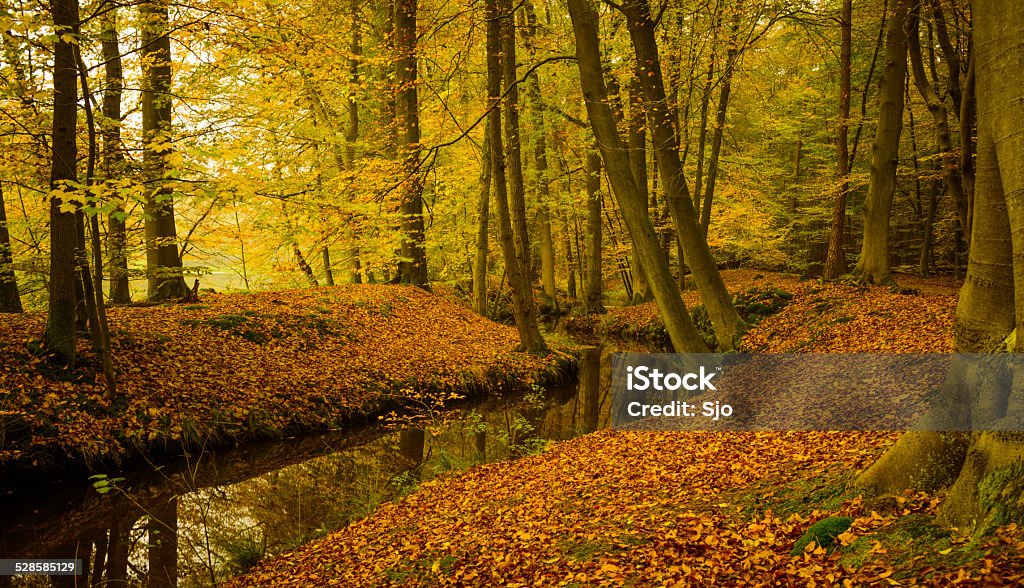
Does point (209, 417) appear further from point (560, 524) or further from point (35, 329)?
point (560, 524)

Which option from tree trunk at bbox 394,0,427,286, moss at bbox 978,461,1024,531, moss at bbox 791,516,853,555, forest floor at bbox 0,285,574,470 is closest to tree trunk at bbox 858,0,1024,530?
moss at bbox 978,461,1024,531

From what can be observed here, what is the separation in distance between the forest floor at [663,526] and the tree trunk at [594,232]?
1105cm

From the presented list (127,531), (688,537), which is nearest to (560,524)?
(688,537)

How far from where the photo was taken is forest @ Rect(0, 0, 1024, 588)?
316 cm

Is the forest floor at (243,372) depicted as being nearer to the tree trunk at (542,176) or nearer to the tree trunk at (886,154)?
the tree trunk at (542,176)

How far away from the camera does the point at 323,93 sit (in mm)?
16766

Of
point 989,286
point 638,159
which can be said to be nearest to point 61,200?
point 989,286

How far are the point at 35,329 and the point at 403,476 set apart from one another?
Answer: 6088 millimetres

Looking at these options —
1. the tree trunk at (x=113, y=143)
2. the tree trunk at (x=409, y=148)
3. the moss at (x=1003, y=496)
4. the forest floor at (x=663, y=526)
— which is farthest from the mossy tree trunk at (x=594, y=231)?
the moss at (x=1003, y=496)

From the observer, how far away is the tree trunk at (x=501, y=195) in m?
11.7

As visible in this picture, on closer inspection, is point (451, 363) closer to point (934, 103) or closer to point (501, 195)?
point (501, 195)

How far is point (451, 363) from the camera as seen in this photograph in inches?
500

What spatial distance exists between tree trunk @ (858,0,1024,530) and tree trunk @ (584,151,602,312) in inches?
596

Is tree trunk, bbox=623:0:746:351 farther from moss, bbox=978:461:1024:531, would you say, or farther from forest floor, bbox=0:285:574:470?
moss, bbox=978:461:1024:531
